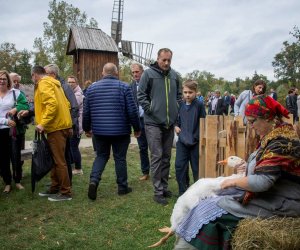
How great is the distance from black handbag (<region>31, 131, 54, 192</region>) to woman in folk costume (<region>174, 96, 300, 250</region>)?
286 centimetres

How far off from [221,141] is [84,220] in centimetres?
205

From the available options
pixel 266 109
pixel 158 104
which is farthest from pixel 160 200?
pixel 266 109

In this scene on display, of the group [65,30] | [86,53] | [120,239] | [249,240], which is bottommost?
[120,239]

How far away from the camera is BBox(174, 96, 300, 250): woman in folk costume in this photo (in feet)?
8.09

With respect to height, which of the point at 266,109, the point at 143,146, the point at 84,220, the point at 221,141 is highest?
the point at 266,109

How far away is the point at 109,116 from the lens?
17.1 ft

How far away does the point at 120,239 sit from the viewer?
3.90m

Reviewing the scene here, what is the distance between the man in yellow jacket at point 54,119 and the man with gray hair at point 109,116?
0.37m

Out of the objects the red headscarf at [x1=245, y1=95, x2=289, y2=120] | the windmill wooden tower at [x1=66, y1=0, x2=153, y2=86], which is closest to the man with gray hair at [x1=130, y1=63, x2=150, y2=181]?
the red headscarf at [x1=245, y1=95, x2=289, y2=120]

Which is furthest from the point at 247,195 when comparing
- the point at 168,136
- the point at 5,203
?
the point at 5,203

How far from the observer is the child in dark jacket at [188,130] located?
4906 millimetres

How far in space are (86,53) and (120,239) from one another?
934 inches

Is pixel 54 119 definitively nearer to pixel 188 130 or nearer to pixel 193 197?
pixel 188 130

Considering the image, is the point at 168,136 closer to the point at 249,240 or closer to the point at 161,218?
the point at 161,218
